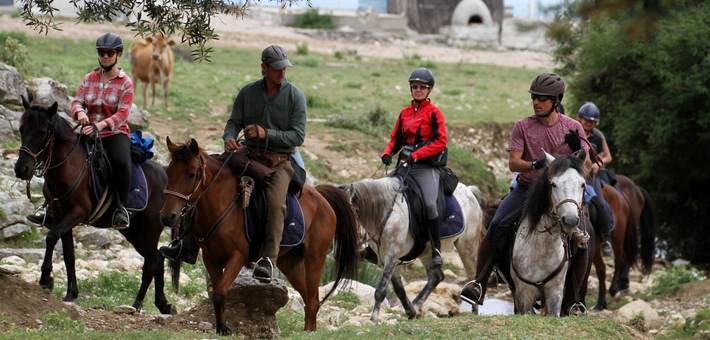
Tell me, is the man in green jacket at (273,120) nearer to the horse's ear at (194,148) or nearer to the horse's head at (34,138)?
the horse's ear at (194,148)

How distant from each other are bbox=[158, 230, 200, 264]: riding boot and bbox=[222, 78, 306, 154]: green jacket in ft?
3.11

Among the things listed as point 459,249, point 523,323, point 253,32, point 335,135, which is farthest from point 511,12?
point 523,323

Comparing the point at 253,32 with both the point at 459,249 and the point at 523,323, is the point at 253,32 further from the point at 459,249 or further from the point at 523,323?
the point at 523,323

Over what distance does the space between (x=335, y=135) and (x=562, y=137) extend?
33.1ft

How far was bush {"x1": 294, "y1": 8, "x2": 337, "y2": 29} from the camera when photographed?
149 ft

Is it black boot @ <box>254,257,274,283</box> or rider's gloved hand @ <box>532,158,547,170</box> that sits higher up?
rider's gloved hand @ <box>532,158,547,170</box>

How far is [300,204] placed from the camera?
19.7 feet

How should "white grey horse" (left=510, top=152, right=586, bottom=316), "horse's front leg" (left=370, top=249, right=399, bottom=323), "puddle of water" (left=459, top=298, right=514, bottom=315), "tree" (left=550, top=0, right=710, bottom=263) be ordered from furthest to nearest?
"tree" (left=550, top=0, right=710, bottom=263), "puddle of water" (left=459, top=298, right=514, bottom=315), "horse's front leg" (left=370, top=249, right=399, bottom=323), "white grey horse" (left=510, top=152, right=586, bottom=316)

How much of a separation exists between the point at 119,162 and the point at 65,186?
0.59m

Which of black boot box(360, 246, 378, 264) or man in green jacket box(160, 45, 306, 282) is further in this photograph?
black boot box(360, 246, 378, 264)

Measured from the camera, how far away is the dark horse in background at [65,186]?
6.07 m

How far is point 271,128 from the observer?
5.84m

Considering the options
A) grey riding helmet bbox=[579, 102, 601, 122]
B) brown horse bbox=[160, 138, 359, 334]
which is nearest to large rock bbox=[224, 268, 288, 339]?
brown horse bbox=[160, 138, 359, 334]

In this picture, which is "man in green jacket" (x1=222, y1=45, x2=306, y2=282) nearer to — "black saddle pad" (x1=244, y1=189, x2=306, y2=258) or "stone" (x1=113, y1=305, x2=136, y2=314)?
"black saddle pad" (x1=244, y1=189, x2=306, y2=258)
